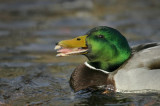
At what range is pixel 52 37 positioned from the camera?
10.4 meters

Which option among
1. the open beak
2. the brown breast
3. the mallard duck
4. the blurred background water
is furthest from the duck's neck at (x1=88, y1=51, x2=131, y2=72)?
the blurred background water

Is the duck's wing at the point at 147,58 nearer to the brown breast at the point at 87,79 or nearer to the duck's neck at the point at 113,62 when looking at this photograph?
the duck's neck at the point at 113,62

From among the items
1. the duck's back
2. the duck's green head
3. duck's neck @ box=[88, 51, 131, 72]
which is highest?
the duck's green head

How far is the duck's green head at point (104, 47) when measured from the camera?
6062 millimetres

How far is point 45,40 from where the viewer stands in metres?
10.2

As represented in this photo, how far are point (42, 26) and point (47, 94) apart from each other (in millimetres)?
5722

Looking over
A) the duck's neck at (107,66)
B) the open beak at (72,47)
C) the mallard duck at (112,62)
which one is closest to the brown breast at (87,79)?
the mallard duck at (112,62)

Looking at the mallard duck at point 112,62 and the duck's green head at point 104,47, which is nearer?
the mallard duck at point 112,62

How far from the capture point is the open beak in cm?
599

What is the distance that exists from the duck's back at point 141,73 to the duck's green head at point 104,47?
0.72 feet

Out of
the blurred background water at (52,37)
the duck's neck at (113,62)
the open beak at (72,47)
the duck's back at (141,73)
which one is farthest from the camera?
the duck's neck at (113,62)

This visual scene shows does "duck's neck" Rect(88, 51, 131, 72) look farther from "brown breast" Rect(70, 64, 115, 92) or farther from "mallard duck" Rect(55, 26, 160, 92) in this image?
"brown breast" Rect(70, 64, 115, 92)

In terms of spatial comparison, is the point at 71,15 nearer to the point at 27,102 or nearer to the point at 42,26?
the point at 42,26

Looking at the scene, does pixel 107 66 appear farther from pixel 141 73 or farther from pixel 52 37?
pixel 52 37
